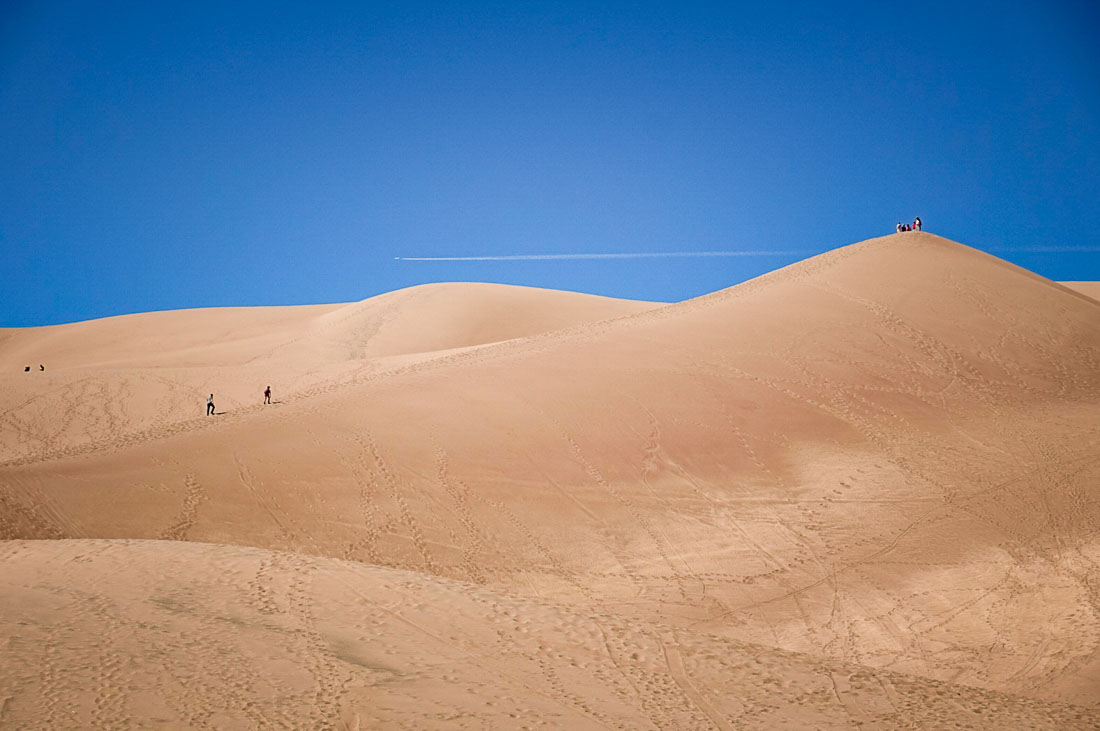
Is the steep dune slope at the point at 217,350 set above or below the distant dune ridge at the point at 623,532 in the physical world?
above

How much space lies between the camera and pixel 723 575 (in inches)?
519

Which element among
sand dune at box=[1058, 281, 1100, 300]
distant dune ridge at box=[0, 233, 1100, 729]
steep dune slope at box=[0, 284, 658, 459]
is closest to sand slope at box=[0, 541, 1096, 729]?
distant dune ridge at box=[0, 233, 1100, 729]

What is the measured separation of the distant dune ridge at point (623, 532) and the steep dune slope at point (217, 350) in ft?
2.08

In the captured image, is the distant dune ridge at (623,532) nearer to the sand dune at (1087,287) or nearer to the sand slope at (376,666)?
the sand slope at (376,666)

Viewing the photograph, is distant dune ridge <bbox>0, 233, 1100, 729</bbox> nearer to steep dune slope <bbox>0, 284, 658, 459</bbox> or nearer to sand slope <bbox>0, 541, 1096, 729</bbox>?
sand slope <bbox>0, 541, 1096, 729</bbox>

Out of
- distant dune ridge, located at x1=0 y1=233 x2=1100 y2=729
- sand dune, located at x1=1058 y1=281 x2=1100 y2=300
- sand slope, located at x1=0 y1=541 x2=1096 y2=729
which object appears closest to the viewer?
sand slope, located at x1=0 y1=541 x2=1096 y2=729

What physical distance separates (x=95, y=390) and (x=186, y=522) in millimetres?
21814

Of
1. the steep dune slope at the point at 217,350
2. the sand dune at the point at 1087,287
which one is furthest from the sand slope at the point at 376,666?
the sand dune at the point at 1087,287

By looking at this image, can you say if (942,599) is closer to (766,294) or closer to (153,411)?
(766,294)

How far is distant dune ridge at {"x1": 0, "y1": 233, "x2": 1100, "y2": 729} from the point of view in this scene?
757 centimetres

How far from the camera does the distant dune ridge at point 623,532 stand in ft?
24.8

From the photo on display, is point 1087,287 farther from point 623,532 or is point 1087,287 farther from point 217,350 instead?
point 217,350

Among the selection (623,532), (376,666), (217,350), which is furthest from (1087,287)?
(376,666)

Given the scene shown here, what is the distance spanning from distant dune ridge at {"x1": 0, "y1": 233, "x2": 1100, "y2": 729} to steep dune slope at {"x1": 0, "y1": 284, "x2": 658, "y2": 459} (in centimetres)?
63
